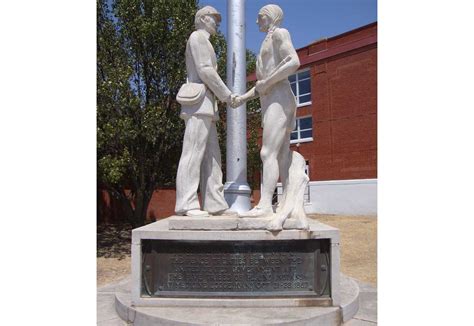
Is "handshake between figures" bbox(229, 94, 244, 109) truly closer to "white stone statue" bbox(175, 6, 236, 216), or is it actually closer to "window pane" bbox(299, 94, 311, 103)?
"white stone statue" bbox(175, 6, 236, 216)

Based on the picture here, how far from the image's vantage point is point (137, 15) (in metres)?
10.3

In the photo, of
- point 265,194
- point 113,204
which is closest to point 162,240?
point 265,194

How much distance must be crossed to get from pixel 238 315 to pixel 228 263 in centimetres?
59

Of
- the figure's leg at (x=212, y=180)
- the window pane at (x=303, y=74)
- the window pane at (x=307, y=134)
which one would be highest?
the window pane at (x=303, y=74)

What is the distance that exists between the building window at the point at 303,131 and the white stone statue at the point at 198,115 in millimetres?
17260

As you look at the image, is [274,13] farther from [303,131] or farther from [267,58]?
[303,131]

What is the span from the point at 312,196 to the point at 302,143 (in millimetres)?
3079

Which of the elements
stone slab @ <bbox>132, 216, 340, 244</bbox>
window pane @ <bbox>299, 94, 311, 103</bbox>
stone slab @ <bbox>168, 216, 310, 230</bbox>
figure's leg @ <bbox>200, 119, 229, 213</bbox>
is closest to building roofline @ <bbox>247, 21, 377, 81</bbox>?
window pane @ <bbox>299, 94, 311, 103</bbox>

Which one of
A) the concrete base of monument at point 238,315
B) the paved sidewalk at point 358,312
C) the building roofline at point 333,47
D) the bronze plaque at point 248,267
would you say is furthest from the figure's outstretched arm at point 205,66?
the building roofline at point 333,47

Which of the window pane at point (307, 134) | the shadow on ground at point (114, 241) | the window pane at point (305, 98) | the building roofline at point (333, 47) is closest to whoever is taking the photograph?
the shadow on ground at point (114, 241)

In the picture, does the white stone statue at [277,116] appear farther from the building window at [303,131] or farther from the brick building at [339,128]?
the building window at [303,131]

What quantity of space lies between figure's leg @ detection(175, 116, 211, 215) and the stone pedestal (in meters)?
0.44

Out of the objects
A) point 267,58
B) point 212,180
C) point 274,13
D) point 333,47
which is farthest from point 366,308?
point 333,47

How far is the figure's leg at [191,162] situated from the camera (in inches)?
194
